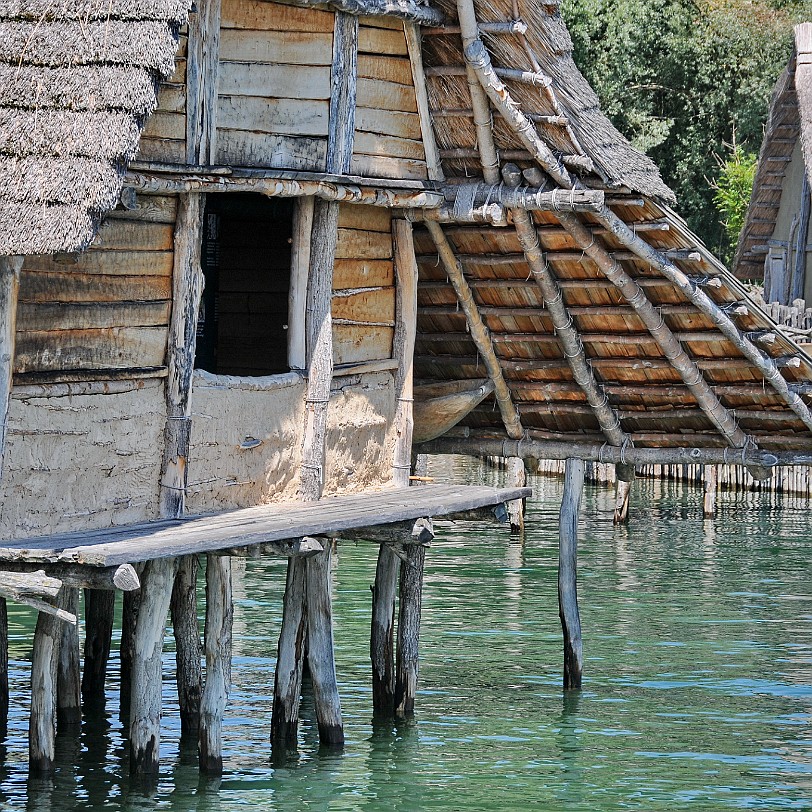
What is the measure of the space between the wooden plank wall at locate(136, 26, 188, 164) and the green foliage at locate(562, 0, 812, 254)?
24868mm

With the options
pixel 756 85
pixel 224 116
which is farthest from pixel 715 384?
pixel 756 85

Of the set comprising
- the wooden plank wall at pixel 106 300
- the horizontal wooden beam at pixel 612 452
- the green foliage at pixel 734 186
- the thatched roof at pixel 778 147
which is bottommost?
the horizontal wooden beam at pixel 612 452

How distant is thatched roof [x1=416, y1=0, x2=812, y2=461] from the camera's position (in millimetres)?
11523

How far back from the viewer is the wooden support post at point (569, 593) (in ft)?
44.5

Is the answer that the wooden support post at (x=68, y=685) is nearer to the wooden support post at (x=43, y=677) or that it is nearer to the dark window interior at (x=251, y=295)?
the wooden support post at (x=43, y=677)

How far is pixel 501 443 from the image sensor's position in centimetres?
1436

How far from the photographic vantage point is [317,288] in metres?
11.0

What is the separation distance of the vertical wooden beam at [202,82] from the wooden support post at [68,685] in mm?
3392

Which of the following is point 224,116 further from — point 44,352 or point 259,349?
point 259,349

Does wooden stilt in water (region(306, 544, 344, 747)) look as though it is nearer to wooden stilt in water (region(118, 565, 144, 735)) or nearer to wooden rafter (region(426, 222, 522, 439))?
wooden stilt in water (region(118, 565, 144, 735))

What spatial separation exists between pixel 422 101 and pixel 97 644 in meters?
5.11

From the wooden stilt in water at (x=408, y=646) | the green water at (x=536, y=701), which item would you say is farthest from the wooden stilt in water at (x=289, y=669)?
the wooden stilt in water at (x=408, y=646)

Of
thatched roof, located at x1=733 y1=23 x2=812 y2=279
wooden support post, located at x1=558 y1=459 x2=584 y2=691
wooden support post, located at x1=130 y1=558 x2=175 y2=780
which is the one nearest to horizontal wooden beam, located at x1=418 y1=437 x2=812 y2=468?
wooden support post, located at x1=558 y1=459 x2=584 y2=691

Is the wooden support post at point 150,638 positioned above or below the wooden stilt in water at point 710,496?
below
